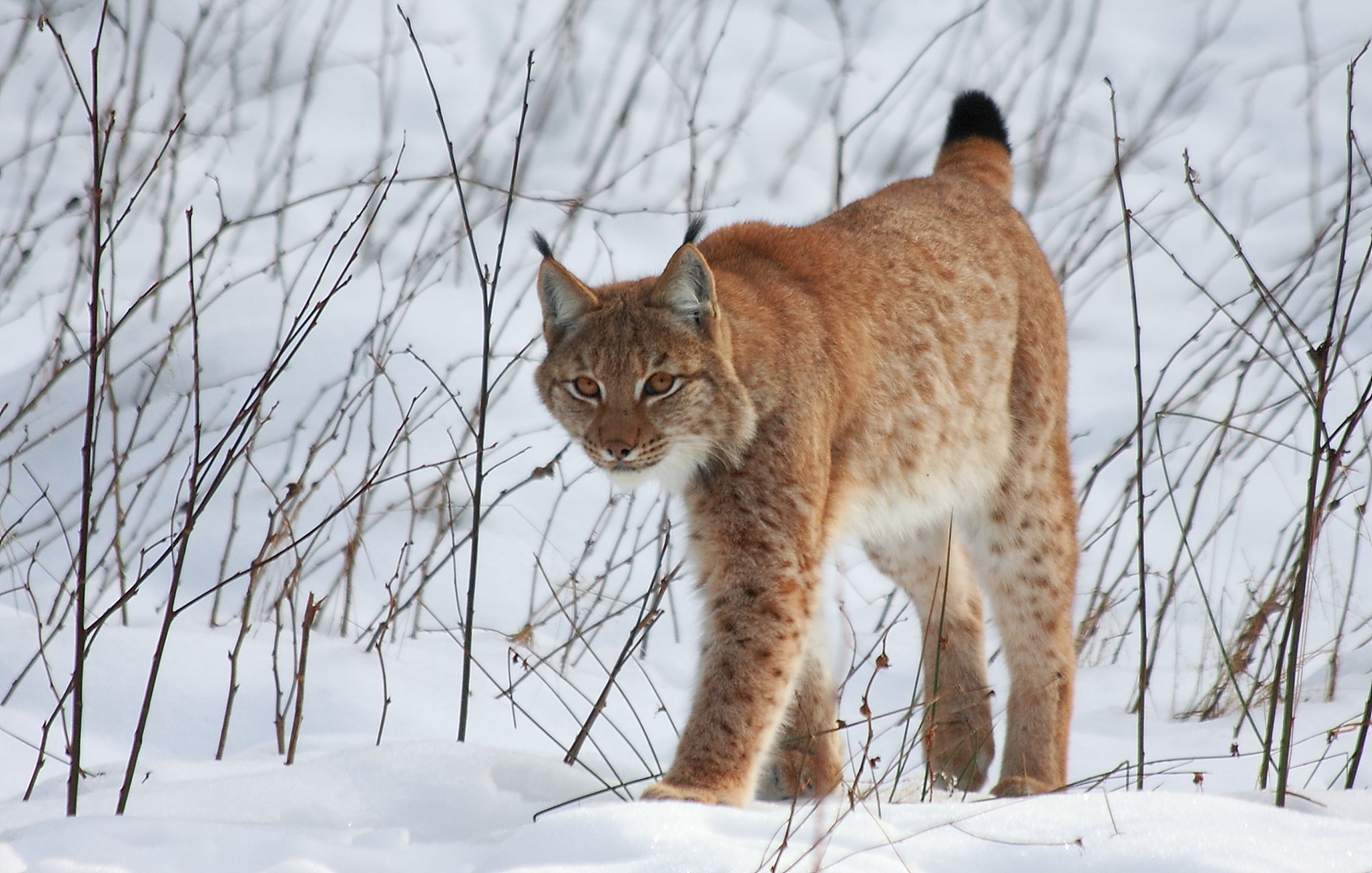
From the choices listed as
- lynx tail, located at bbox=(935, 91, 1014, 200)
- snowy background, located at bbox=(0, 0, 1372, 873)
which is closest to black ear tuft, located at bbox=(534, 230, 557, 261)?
snowy background, located at bbox=(0, 0, 1372, 873)

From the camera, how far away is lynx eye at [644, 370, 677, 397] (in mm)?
3199

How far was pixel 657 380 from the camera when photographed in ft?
10.5

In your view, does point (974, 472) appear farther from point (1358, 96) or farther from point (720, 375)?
point (1358, 96)

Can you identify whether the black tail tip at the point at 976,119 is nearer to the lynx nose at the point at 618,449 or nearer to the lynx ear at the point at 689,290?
the lynx ear at the point at 689,290

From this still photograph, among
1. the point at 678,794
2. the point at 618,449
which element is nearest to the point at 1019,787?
the point at 678,794

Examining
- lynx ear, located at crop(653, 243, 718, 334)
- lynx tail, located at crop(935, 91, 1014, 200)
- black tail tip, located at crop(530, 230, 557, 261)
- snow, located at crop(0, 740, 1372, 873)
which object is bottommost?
snow, located at crop(0, 740, 1372, 873)

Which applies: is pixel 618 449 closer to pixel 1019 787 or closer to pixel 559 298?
pixel 559 298

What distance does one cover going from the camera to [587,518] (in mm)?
5672

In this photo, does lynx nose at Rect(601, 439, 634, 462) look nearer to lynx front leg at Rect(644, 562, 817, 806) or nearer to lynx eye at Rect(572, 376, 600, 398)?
lynx eye at Rect(572, 376, 600, 398)

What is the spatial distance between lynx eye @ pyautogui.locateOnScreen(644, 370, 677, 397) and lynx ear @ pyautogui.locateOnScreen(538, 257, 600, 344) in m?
0.28

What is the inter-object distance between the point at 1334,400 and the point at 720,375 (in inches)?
191

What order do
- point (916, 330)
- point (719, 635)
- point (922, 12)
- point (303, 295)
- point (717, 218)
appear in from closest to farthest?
point (719, 635), point (916, 330), point (303, 295), point (717, 218), point (922, 12)

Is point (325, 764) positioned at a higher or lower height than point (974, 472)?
lower

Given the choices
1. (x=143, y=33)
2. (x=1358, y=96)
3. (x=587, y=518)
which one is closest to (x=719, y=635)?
(x=587, y=518)
